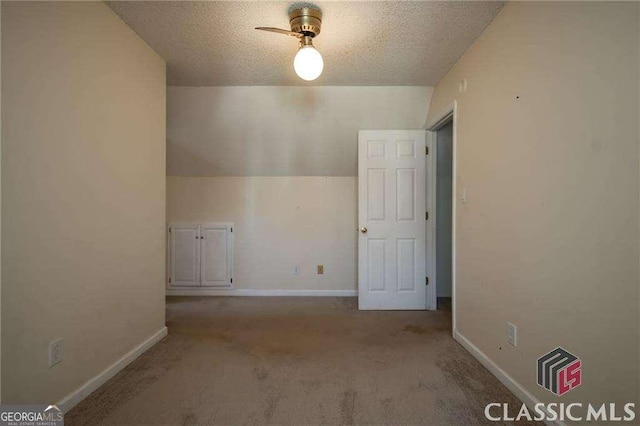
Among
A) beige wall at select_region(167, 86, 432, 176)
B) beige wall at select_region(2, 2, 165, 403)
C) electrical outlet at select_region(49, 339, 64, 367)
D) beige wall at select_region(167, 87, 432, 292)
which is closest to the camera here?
beige wall at select_region(2, 2, 165, 403)

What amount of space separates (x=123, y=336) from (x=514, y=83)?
2899 millimetres

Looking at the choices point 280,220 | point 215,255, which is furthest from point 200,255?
point 280,220

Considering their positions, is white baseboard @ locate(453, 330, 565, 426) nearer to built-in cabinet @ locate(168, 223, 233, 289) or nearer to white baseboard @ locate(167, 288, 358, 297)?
white baseboard @ locate(167, 288, 358, 297)

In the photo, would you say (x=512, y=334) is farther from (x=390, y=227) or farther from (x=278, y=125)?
(x=278, y=125)

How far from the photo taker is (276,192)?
3.83 metres

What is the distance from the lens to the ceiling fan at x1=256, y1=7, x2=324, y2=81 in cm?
181

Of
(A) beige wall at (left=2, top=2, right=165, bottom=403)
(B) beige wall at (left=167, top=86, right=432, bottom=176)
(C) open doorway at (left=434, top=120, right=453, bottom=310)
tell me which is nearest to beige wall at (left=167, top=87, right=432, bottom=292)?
(B) beige wall at (left=167, top=86, right=432, bottom=176)

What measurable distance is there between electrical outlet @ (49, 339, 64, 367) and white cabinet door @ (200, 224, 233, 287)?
7.40 ft

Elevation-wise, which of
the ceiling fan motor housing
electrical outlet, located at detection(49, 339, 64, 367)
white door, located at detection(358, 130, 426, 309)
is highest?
the ceiling fan motor housing

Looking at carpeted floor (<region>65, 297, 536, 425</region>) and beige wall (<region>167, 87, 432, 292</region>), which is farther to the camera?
beige wall (<region>167, 87, 432, 292</region>)

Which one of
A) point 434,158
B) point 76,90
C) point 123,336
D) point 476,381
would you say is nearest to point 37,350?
point 123,336

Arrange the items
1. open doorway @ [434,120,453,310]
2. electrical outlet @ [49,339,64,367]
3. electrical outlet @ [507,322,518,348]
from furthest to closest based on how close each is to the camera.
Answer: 1. open doorway @ [434,120,453,310]
2. electrical outlet @ [507,322,518,348]
3. electrical outlet @ [49,339,64,367]

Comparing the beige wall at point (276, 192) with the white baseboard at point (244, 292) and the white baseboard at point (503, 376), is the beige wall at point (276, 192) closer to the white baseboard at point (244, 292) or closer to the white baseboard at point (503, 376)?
the white baseboard at point (244, 292)

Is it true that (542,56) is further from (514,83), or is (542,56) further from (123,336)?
(123,336)
